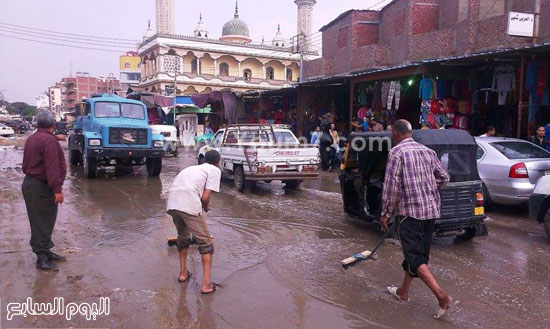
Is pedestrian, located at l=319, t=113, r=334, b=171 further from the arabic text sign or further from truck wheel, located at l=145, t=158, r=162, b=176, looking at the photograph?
the arabic text sign

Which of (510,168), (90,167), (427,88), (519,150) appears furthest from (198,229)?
(427,88)

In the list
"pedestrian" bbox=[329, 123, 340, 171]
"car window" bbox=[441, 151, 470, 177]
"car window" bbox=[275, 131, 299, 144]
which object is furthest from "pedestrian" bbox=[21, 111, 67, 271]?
"pedestrian" bbox=[329, 123, 340, 171]

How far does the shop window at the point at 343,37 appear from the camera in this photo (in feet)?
98.4

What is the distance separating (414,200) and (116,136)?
10.9 m

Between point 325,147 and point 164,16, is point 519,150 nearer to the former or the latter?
point 325,147

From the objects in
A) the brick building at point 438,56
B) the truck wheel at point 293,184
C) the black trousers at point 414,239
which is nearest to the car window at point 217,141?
the truck wheel at point 293,184

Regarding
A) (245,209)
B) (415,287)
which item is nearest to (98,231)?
(245,209)

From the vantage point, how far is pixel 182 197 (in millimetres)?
4574

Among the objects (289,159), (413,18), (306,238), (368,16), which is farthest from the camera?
(368,16)

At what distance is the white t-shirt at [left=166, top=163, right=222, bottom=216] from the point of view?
14.9 feet

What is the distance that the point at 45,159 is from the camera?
505 centimetres

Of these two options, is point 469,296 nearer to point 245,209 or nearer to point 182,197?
point 182,197

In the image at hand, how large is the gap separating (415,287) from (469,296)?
0.55 meters

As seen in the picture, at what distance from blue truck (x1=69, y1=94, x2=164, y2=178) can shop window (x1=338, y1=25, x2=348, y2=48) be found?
19060 millimetres
